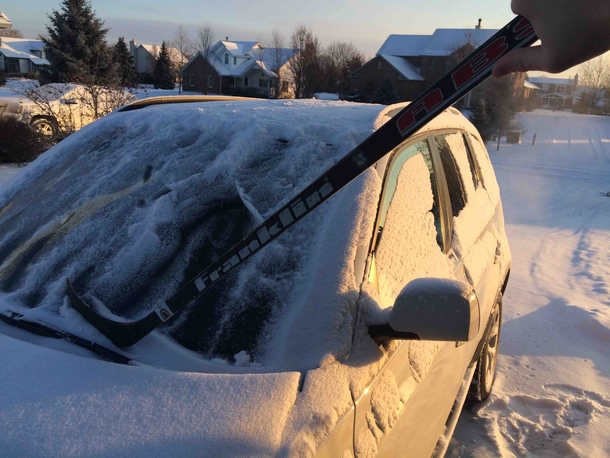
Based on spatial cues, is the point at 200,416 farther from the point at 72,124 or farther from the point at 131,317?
the point at 72,124

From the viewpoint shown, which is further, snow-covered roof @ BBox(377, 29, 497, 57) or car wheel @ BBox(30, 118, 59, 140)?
snow-covered roof @ BBox(377, 29, 497, 57)

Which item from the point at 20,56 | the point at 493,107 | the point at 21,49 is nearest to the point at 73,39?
the point at 493,107

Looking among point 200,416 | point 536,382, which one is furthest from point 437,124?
point 536,382

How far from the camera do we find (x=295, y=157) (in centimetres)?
192

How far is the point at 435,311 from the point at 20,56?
6850 centimetres

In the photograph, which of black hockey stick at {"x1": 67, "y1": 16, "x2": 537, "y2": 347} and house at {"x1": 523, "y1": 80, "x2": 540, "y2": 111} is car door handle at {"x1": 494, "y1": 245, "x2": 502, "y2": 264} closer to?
black hockey stick at {"x1": 67, "y1": 16, "x2": 537, "y2": 347}

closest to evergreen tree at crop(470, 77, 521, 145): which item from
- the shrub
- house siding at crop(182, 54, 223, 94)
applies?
the shrub

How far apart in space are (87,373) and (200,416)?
0.36m

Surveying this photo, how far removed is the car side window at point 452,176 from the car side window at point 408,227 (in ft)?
0.81

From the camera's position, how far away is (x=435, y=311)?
135 cm

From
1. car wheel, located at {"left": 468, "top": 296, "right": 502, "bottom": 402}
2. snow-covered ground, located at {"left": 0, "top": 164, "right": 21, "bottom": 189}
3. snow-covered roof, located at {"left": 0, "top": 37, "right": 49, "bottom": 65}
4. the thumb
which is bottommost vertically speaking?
snow-covered ground, located at {"left": 0, "top": 164, "right": 21, "bottom": 189}

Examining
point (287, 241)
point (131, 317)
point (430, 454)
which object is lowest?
point (430, 454)

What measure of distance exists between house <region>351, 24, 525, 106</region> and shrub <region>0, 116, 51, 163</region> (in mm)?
29380

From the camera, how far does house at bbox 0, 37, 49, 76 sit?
188 feet
